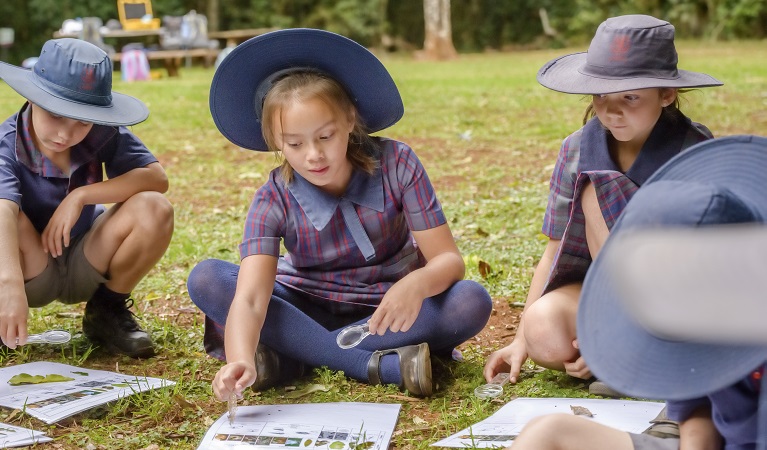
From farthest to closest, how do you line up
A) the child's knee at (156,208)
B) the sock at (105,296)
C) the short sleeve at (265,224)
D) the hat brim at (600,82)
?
1. the sock at (105,296)
2. the child's knee at (156,208)
3. the short sleeve at (265,224)
4. the hat brim at (600,82)

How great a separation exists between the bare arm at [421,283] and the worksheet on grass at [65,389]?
657 millimetres

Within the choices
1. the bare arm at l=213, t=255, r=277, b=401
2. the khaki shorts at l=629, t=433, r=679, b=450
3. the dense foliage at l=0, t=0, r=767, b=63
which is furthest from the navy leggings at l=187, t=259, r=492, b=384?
the dense foliage at l=0, t=0, r=767, b=63

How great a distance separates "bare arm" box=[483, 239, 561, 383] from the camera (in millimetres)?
2590

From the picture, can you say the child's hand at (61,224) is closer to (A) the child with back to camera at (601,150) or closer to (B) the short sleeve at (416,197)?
(B) the short sleeve at (416,197)

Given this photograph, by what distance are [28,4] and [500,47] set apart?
1205 centimetres

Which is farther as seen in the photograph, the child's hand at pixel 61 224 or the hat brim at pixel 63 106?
the child's hand at pixel 61 224

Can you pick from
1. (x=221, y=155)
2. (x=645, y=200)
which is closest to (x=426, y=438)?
(x=645, y=200)

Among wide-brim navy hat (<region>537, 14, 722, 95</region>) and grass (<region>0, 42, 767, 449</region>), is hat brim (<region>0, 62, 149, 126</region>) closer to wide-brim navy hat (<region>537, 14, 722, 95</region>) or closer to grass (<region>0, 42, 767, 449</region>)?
grass (<region>0, 42, 767, 449</region>)

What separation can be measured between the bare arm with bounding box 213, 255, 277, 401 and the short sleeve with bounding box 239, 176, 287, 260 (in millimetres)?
25

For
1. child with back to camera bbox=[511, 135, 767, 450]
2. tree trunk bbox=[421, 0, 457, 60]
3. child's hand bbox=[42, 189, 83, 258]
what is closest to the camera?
child with back to camera bbox=[511, 135, 767, 450]

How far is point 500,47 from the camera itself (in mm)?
26375

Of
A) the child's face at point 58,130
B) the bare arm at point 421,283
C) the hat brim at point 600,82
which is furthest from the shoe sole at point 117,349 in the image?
the hat brim at point 600,82

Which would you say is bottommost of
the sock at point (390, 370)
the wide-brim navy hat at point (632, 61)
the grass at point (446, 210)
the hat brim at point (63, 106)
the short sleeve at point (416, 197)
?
the grass at point (446, 210)

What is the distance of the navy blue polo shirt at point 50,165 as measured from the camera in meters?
2.85
